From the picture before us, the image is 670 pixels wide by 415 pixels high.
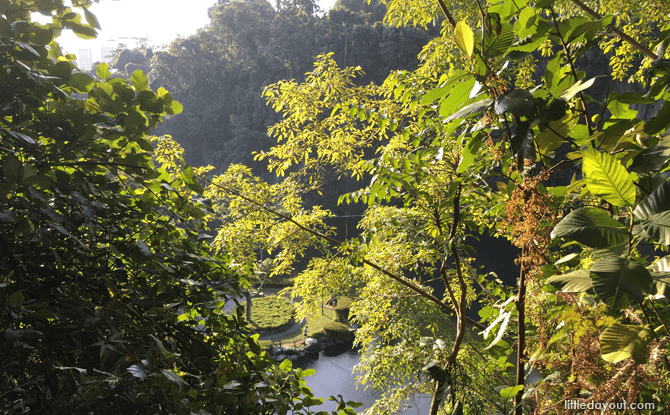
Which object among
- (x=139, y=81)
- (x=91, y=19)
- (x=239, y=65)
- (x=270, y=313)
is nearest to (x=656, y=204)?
(x=139, y=81)

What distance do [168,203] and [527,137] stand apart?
787 millimetres

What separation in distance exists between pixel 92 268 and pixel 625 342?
2.73 feet

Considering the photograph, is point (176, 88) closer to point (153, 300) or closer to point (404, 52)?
point (404, 52)

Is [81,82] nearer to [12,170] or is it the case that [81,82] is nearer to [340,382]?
[12,170]

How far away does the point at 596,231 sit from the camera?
0.39 m

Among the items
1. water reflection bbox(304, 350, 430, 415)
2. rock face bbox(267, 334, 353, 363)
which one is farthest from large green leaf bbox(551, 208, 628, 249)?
rock face bbox(267, 334, 353, 363)

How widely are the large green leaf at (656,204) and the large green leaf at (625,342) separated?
0.46 ft

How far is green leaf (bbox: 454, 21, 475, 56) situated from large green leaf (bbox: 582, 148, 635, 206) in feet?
0.65

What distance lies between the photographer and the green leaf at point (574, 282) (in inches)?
16.3

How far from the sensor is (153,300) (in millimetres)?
742

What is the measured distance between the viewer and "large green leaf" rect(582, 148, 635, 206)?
→ 388mm

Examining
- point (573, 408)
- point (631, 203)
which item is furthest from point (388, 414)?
point (631, 203)

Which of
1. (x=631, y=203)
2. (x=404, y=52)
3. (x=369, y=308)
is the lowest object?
(x=369, y=308)

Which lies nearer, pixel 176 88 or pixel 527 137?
pixel 527 137
